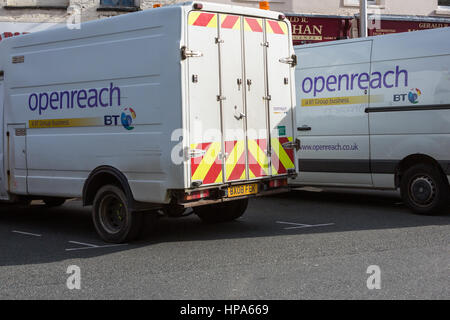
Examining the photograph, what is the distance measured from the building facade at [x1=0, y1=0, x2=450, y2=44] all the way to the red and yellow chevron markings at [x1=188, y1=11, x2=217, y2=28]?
947 centimetres

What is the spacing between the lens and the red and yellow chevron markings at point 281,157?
30.8 feet

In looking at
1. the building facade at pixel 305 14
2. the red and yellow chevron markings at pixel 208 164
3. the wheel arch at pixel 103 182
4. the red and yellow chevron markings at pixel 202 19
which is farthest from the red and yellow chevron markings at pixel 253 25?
the building facade at pixel 305 14

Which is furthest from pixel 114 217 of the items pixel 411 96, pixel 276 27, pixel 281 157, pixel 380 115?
pixel 411 96

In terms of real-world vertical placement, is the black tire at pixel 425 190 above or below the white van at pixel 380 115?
below

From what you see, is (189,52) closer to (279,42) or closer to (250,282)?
(279,42)

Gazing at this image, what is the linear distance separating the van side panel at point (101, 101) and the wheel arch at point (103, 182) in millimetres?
75

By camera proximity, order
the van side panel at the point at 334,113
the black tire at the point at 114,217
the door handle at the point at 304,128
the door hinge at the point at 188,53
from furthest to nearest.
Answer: the door handle at the point at 304,128 < the van side panel at the point at 334,113 < the black tire at the point at 114,217 < the door hinge at the point at 188,53

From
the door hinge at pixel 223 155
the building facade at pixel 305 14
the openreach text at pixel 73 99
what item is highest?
the building facade at pixel 305 14

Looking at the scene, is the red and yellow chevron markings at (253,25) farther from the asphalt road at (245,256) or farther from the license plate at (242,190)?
the asphalt road at (245,256)

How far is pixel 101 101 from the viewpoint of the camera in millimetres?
8906

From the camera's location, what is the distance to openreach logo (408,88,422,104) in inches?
417

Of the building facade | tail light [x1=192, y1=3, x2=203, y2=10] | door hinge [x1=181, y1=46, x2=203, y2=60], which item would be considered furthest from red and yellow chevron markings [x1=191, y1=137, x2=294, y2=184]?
the building facade
